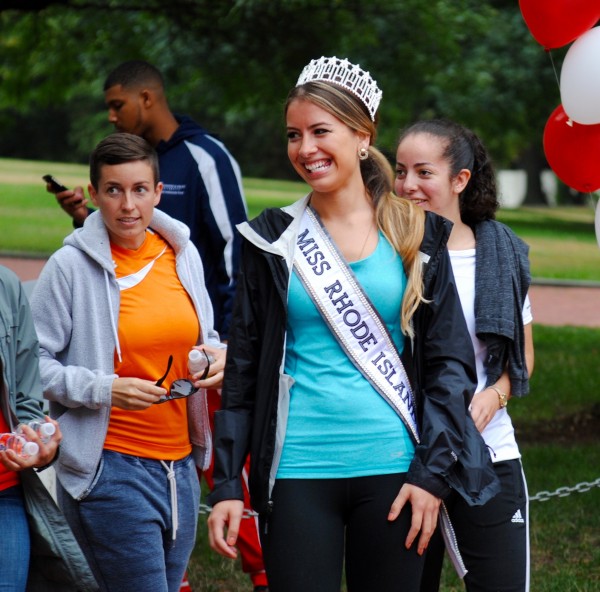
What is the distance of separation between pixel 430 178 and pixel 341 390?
1.13 m

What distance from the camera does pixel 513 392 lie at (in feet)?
13.0

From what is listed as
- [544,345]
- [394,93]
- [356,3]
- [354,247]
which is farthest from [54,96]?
[354,247]

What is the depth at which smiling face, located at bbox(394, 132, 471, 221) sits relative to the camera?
4098 millimetres

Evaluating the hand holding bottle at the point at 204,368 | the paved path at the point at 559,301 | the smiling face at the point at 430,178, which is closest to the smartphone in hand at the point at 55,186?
the hand holding bottle at the point at 204,368

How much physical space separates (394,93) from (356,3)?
12649mm

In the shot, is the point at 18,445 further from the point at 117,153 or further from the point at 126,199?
the point at 117,153

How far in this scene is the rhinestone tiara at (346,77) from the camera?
3371 millimetres

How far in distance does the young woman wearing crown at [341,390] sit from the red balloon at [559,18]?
1496 mm

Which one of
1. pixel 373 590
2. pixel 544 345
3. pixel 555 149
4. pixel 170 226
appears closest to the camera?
pixel 373 590

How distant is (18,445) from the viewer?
3.39 metres

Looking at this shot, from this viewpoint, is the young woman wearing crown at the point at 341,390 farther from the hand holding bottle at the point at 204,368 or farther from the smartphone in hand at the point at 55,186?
the smartphone in hand at the point at 55,186

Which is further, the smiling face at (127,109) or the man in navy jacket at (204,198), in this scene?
the smiling face at (127,109)

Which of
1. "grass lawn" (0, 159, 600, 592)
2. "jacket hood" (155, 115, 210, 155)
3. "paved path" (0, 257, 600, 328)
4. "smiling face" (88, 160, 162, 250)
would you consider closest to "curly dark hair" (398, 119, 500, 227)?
"smiling face" (88, 160, 162, 250)

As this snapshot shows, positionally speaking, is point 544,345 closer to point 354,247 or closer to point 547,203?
point 354,247
